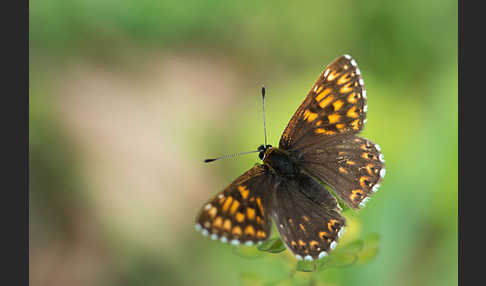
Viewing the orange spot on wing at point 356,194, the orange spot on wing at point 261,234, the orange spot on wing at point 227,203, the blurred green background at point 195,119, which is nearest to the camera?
the orange spot on wing at point 261,234

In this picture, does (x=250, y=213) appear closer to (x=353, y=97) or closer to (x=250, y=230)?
(x=250, y=230)

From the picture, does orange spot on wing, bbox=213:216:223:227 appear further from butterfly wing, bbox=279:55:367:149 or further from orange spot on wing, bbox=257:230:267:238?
butterfly wing, bbox=279:55:367:149

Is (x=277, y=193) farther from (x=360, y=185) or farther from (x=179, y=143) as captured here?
(x=179, y=143)

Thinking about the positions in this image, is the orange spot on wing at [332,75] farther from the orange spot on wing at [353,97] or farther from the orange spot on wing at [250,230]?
the orange spot on wing at [250,230]

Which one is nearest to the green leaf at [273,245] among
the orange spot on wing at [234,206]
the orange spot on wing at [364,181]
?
the orange spot on wing at [234,206]

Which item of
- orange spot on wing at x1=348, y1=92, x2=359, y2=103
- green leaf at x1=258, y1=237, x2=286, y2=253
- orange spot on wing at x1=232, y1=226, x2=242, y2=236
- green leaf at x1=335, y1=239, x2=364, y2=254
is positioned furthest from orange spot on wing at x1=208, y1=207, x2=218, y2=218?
orange spot on wing at x1=348, y1=92, x2=359, y2=103

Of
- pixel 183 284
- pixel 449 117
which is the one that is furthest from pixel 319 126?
pixel 183 284
